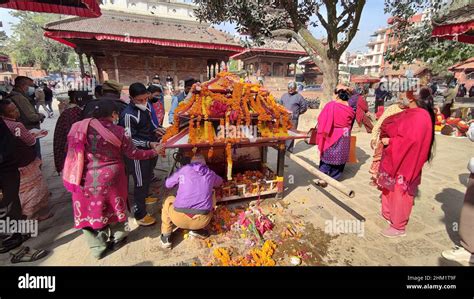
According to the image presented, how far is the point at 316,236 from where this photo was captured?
3.43 metres

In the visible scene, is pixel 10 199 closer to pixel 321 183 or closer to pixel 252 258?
pixel 252 258

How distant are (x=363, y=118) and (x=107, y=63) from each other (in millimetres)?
17152

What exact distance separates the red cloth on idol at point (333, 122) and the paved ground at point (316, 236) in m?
1.07

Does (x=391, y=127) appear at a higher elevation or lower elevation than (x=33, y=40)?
lower

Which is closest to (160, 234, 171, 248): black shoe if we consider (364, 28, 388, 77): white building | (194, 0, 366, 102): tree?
(194, 0, 366, 102): tree

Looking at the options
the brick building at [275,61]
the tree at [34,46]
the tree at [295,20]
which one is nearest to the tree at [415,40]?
the tree at [295,20]

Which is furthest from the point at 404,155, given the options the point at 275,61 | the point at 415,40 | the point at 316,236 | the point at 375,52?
the point at 375,52

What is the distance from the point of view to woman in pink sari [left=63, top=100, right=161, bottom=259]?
8.38 feet

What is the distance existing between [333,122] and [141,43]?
13.9 meters

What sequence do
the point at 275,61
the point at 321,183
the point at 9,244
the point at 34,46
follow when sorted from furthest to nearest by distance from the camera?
1. the point at 34,46
2. the point at 275,61
3. the point at 321,183
4. the point at 9,244

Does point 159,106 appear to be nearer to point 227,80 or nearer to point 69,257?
point 227,80

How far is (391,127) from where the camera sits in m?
3.42

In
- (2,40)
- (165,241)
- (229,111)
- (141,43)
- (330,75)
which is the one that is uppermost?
(2,40)

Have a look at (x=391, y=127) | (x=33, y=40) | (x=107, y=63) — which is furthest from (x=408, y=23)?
(x=33, y=40)
